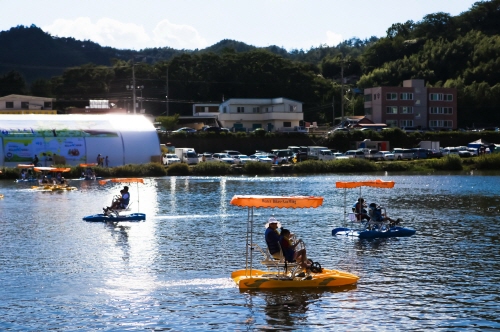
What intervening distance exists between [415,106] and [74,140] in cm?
6811

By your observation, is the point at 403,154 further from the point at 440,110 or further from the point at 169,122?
the point at 169,122

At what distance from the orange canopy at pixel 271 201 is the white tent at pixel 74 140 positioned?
6701 centimetres

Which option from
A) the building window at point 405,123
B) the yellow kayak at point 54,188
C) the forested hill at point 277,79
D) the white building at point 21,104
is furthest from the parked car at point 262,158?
the forested hill at point 277,79

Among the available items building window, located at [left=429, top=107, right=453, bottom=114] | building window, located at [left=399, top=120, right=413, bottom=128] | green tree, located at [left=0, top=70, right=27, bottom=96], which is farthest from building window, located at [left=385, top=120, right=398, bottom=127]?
green tree, located at [left=0, top=70, right=27, bottom=96]

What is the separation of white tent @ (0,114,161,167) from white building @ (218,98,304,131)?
37316mm

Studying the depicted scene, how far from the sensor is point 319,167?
3644 inches

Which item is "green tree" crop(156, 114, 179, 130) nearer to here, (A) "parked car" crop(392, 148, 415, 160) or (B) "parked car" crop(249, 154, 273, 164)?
(B) "parked car" crop(249, 154, 273, 164)

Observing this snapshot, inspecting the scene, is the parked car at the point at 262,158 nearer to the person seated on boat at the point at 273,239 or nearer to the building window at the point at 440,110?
the building window at the point at 440,110

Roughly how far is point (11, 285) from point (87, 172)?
2243 inches

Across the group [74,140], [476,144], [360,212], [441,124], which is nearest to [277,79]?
[441,124]

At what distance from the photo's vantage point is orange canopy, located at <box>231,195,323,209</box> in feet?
84.7

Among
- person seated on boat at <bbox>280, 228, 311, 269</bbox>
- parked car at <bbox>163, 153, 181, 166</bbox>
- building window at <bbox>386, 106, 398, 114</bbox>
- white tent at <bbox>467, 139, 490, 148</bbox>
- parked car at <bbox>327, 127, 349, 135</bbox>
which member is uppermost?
building window at <bbox>386, 106, 398, 114</bbox>

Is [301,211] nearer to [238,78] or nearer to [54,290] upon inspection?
[54,290]

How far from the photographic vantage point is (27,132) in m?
90.0
